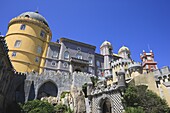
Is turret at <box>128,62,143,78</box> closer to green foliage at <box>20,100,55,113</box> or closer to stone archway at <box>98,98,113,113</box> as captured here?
stone archway at <box>98,98,113,113</box>

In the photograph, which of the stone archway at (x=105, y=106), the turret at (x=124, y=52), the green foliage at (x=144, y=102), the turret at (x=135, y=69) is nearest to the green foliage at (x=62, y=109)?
the stone archway at (x=105, y=106)

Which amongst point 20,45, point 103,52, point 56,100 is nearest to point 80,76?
point 56,100

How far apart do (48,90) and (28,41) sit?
1496cm

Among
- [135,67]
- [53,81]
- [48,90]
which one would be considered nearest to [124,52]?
[135,67]

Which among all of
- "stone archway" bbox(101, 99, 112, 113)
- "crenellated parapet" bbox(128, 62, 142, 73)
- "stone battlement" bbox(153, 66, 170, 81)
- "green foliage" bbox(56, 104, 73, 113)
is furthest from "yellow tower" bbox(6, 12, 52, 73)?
"stone battlement" bbox(153, 66, 170, 81)

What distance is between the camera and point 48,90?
96.1 ft

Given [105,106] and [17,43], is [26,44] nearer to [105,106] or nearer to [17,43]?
[17,43]

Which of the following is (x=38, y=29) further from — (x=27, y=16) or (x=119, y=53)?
(x=119, y=53)

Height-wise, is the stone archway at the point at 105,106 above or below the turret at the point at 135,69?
below

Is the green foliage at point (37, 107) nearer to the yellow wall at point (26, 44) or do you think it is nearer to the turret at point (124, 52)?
the yellow wall at point (26, 44)

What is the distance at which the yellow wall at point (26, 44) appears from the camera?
3466 centimetres

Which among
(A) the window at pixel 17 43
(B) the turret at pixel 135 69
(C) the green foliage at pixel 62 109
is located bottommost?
(C) the green foliage at pixel 62 109

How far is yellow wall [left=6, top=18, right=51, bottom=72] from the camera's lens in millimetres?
34656

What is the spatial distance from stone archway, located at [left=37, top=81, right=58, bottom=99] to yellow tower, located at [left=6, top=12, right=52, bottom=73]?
7855 mm
